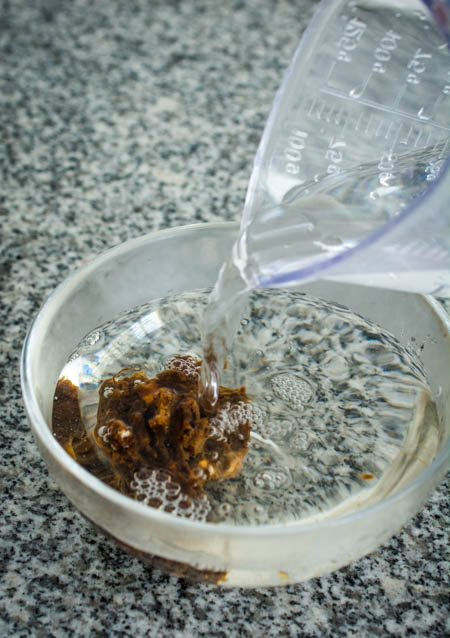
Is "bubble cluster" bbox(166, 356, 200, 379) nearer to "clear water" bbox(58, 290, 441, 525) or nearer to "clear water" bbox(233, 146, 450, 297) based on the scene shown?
"clear water" bbox(58, 290, 441, 525)

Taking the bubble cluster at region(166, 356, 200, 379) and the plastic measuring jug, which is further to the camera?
the bubble cluster at region(166, 356, 200, 379)

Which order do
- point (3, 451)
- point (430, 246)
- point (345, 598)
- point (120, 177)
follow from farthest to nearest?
point (120, 177) → point (3, 451) → point (345, 598) → point (430, 246)

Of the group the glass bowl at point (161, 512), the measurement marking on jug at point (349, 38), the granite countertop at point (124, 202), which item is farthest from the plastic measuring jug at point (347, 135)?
the granite countertop at point (124, 202)

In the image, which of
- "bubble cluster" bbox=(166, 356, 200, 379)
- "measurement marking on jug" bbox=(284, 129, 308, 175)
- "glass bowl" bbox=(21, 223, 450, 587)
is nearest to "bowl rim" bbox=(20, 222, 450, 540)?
"glass bowl" bbox=(21, 223, 450, 587)

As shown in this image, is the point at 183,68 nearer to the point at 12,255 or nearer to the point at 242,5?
the point at 242,5

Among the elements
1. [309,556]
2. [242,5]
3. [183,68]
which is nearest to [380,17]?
→ [309,556]

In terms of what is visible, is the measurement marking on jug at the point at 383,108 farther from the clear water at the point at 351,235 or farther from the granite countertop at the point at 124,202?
the granite countertop at the point at 124,202
